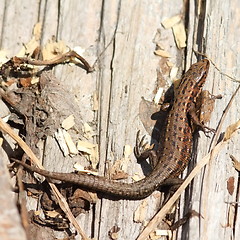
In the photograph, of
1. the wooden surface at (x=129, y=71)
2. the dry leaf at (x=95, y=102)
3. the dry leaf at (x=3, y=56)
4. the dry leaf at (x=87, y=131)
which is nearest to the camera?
the wooden surface at (x=129, y=71)

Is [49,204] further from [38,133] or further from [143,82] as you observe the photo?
[143,82]

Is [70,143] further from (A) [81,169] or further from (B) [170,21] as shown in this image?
(B) [170,21]

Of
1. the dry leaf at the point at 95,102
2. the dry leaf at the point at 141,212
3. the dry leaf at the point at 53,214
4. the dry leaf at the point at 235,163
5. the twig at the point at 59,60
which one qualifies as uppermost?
the twig at the point at 59,60

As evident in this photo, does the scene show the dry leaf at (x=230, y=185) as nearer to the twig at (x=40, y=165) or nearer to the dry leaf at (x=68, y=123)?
the twig at (x=40, y=165)

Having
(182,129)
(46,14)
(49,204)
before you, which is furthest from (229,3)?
(49,204)

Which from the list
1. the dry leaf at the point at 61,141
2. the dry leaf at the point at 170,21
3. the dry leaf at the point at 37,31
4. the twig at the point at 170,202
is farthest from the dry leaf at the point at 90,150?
the dry leaf at the point at 170,21
